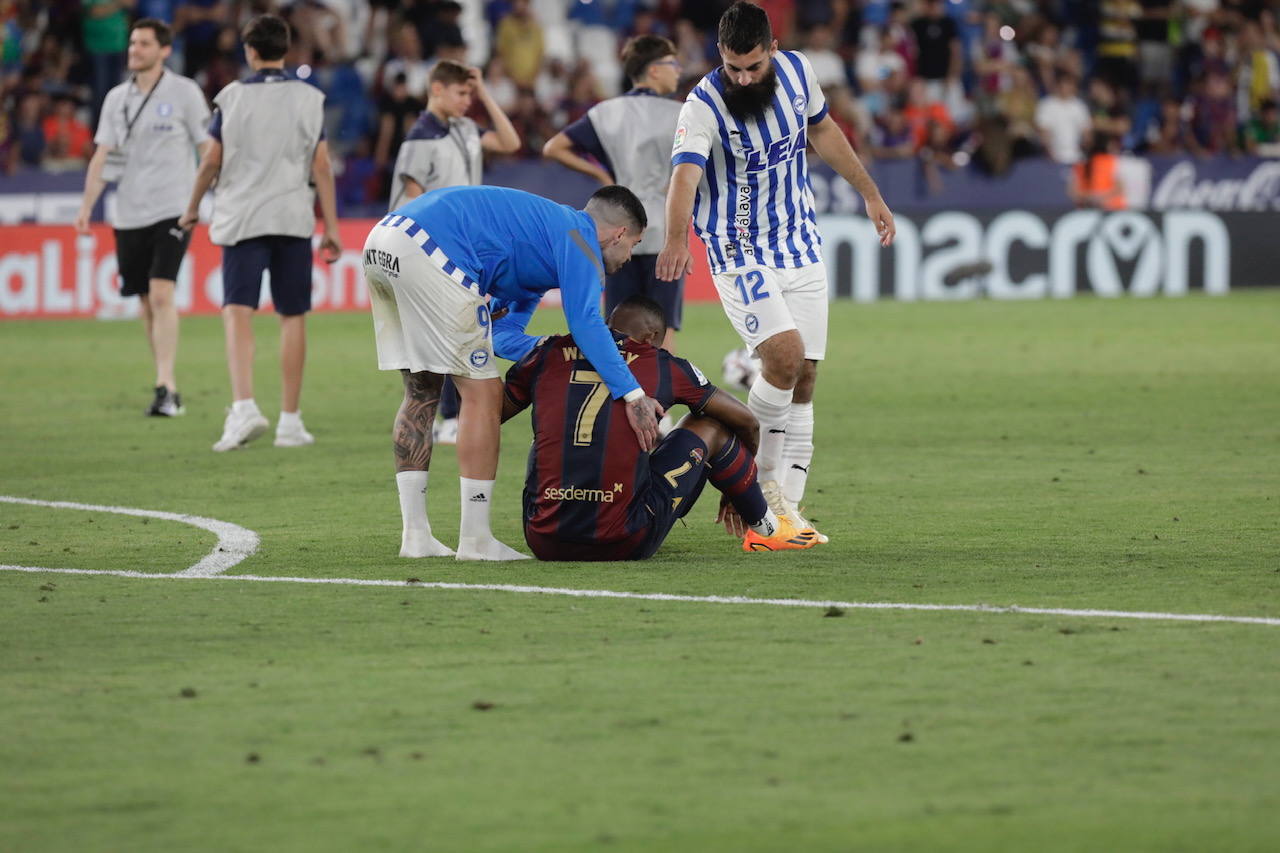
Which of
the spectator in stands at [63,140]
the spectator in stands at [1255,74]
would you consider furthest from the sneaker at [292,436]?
the spectator in stands at [1255,74]

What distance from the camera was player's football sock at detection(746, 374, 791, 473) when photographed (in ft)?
26.3

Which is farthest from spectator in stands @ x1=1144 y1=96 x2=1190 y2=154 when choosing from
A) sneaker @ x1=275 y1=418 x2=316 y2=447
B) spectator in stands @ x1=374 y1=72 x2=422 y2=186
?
sneaker @ x1=275 y1=418 x2=316 y2=447

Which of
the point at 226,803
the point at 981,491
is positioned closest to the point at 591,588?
the point at 226,803

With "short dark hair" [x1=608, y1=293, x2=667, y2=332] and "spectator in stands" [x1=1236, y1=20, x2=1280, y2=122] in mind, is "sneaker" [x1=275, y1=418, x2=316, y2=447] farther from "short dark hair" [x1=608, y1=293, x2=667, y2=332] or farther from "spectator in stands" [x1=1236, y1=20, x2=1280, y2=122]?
"spectator in stands" [x1=1236, y1=20, x2=1280, y2=122]

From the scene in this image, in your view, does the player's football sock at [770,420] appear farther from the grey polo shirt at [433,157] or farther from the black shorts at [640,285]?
the grey polo shirt at [433,157]

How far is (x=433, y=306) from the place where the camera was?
701cm

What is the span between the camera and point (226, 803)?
13.5ft

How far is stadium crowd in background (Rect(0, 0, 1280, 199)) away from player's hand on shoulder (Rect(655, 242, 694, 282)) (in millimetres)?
14327

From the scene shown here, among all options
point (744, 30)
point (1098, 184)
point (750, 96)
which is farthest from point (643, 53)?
point (1098, 184)

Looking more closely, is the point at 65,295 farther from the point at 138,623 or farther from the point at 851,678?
the point at 851,678

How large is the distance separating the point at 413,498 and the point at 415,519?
0.25 ft

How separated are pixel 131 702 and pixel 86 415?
841cm

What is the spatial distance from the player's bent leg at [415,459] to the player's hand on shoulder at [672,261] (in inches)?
37.6

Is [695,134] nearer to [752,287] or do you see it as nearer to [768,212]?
[768,212]
